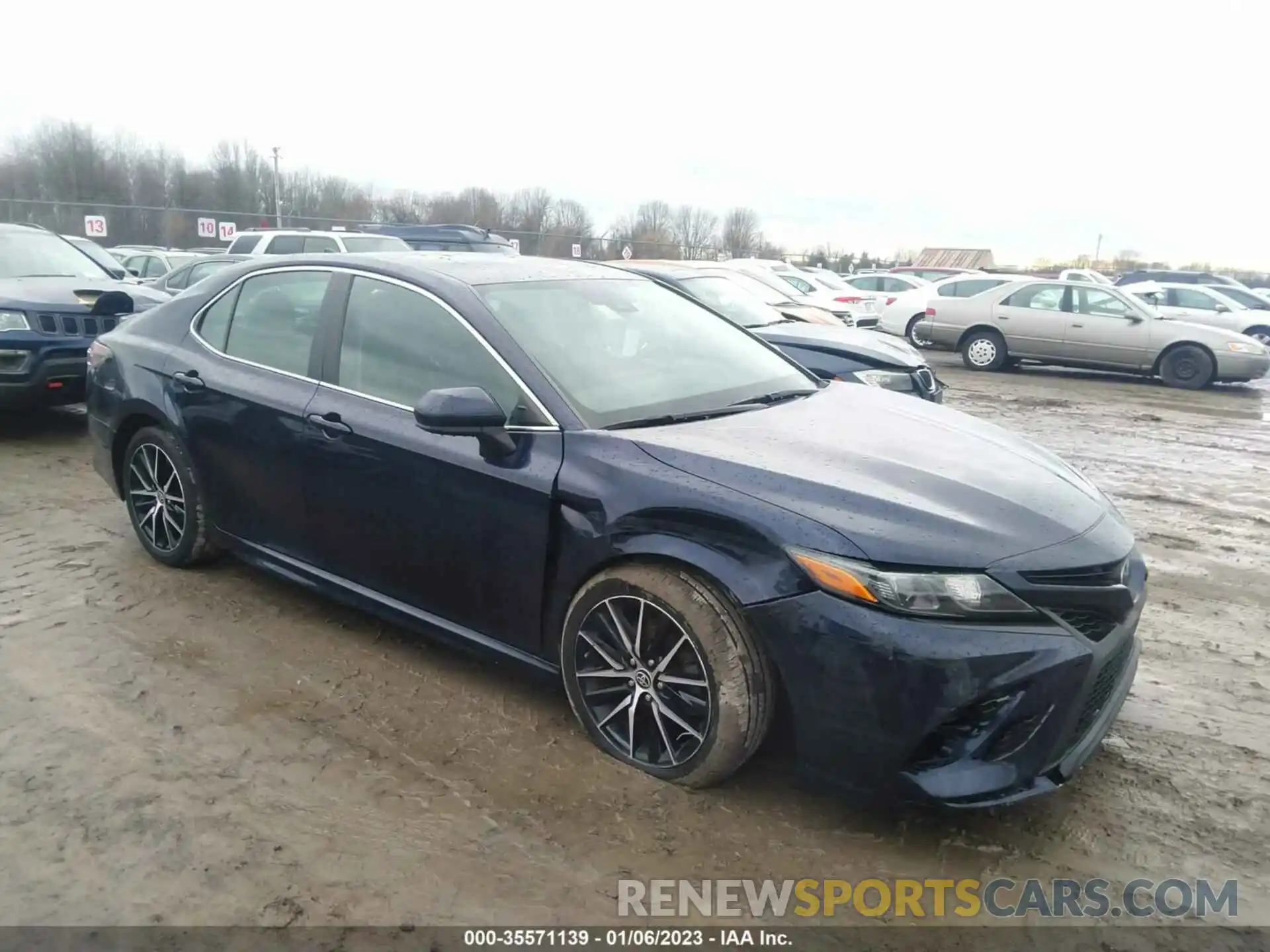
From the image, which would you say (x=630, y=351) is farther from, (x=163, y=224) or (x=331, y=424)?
(x=163, y=224)

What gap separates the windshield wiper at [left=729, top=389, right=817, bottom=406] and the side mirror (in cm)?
93

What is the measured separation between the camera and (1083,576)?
2.74 metres

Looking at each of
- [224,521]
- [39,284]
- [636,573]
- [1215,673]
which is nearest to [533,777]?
[636,573]

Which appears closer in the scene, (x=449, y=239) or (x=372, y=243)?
(x=372, y=243)

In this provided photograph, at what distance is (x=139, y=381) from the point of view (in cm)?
459

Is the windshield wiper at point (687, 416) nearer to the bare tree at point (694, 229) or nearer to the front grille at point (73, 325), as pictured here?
the front grille at point (73, 325)

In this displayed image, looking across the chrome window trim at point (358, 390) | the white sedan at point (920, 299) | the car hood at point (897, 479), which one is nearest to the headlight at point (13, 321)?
the chrome window trim at point (358, 390)

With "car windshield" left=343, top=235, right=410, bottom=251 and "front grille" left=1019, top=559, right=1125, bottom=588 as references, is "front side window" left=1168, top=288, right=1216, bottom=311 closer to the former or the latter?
"car windshield" left=343, top=235, right=410, bottom=251

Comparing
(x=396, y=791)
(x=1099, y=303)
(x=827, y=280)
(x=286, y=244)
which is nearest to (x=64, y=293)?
(x=396, y=791)

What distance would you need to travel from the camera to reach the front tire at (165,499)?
4.43 metres

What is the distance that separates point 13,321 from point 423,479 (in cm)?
517

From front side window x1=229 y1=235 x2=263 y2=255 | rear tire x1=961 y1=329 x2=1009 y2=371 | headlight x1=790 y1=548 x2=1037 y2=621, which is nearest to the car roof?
headlight x1=790 y1=548 x2=1037 y2=621

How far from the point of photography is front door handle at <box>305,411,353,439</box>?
3656 mm

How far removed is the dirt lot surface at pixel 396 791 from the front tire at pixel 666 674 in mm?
125
